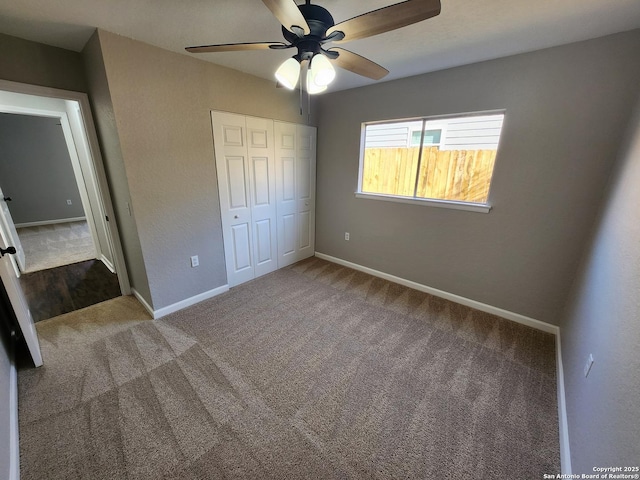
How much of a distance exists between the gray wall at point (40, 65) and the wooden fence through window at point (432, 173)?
2941mm

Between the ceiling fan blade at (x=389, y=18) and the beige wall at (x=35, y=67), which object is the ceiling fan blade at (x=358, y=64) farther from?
the beige wall at (x=35, y=67)

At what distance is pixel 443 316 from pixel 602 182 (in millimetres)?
1633

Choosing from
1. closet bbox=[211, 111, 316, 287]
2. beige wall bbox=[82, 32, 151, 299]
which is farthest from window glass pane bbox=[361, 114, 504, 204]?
beige wall bbox=[82, 32, 151, 299]

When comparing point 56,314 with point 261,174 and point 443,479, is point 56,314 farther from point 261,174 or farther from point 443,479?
point 443,479

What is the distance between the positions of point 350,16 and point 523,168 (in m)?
1.86

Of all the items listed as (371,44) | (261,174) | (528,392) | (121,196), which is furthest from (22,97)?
(528,392)

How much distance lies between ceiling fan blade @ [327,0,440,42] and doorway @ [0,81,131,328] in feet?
8.02

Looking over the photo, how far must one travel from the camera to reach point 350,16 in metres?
1.58

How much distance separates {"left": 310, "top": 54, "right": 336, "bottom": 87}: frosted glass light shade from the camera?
118cm

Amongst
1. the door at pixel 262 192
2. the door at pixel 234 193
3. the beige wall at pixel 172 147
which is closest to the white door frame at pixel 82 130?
the beige wall at pixel 172 147

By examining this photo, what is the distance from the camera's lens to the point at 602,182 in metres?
1.86

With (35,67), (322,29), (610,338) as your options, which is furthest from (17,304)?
(610,338)

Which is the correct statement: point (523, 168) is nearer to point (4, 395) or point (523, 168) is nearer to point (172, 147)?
point (172, 147)

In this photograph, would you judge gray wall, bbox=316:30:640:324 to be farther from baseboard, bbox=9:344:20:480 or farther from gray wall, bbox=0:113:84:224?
gray wall, bbox=0:113:84:224
